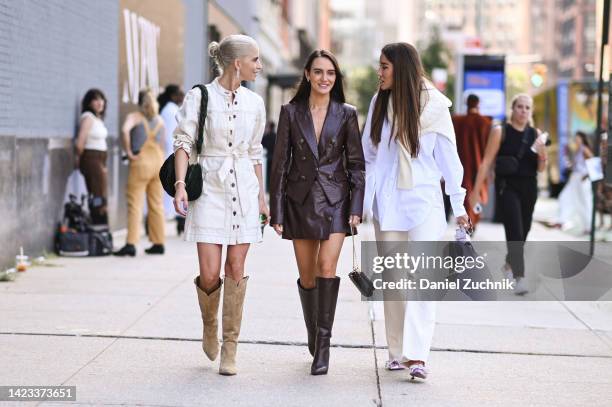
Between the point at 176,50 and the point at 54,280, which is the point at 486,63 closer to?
the point at 176,50

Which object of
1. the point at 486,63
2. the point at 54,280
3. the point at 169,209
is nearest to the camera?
the point at 54,280

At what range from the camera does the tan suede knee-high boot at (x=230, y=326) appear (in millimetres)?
5965

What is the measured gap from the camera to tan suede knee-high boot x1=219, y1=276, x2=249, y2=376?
19.6ft

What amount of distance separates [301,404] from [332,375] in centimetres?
74

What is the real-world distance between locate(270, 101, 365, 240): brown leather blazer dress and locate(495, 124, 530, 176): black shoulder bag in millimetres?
3879

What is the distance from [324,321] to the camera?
19.9 feet

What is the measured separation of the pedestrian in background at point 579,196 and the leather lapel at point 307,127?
12788mm

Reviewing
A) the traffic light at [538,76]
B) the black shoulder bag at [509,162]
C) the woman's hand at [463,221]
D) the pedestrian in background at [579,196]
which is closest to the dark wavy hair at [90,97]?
the black shoulder bag at [509,162]

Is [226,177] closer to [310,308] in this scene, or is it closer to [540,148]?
[310,308]

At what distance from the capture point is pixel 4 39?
391 inches

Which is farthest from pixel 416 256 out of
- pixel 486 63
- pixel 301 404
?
pixel 486 63

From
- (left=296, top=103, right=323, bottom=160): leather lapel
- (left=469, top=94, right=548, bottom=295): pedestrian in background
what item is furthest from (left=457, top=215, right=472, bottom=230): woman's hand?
(left=469, top=94, right=548, bottom=295): pedestrian in background

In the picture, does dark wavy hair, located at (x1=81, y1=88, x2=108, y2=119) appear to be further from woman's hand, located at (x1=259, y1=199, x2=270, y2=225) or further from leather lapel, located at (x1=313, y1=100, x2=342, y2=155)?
leather lapel, located at (x1=313, y1=100, x2=342, y2=155)

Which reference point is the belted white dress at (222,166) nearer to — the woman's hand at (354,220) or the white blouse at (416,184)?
the woman's hand at (354,220)
